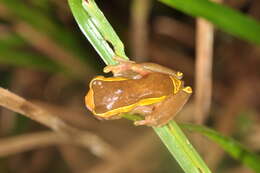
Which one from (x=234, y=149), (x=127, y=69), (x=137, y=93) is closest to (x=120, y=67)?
(x=127, y=69)

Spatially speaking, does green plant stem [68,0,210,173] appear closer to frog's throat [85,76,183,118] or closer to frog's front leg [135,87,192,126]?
frog's front leg [135,87,192,126]

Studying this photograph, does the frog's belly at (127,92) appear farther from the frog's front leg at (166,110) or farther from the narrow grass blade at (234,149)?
the narrow grass blade at (234,149)

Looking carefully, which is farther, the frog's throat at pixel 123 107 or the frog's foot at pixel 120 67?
the frog's throat at pixel 123 107

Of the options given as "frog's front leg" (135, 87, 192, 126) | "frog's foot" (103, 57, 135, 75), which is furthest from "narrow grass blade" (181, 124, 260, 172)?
"frog's foot" (103, 57, 135, 75)

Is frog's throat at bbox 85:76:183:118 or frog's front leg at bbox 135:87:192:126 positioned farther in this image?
frog's throat at bbox 85:76:183:118

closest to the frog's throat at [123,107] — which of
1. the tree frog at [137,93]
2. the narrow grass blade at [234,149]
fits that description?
the tree frog at [137,93]

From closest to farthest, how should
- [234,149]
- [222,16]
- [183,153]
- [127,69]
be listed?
[183,153] → [127,69] → [234,149] → [222,16]

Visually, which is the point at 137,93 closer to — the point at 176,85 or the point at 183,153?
the point at 176,85
